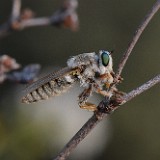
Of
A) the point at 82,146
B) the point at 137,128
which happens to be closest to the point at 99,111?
the point at 82,146

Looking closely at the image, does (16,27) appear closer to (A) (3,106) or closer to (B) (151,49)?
(A) (3,106)

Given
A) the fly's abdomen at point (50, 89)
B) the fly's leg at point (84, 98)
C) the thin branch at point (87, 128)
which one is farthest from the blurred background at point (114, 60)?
the thin branch at point (87, 128)

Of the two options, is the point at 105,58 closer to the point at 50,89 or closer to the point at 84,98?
the point at 84,98

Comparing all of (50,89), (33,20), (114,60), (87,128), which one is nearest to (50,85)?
(50,89)

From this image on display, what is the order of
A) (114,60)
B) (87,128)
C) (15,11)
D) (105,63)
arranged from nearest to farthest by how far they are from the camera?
(87,128), (105,63), (15,11), (114,60)

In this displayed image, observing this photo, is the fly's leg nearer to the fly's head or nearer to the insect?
the insect

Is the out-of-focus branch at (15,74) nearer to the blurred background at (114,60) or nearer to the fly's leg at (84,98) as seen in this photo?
the fly's leg at (84,98)

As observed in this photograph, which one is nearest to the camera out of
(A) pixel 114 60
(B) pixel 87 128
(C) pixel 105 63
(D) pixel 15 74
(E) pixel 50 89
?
(B) pixel 87 128
